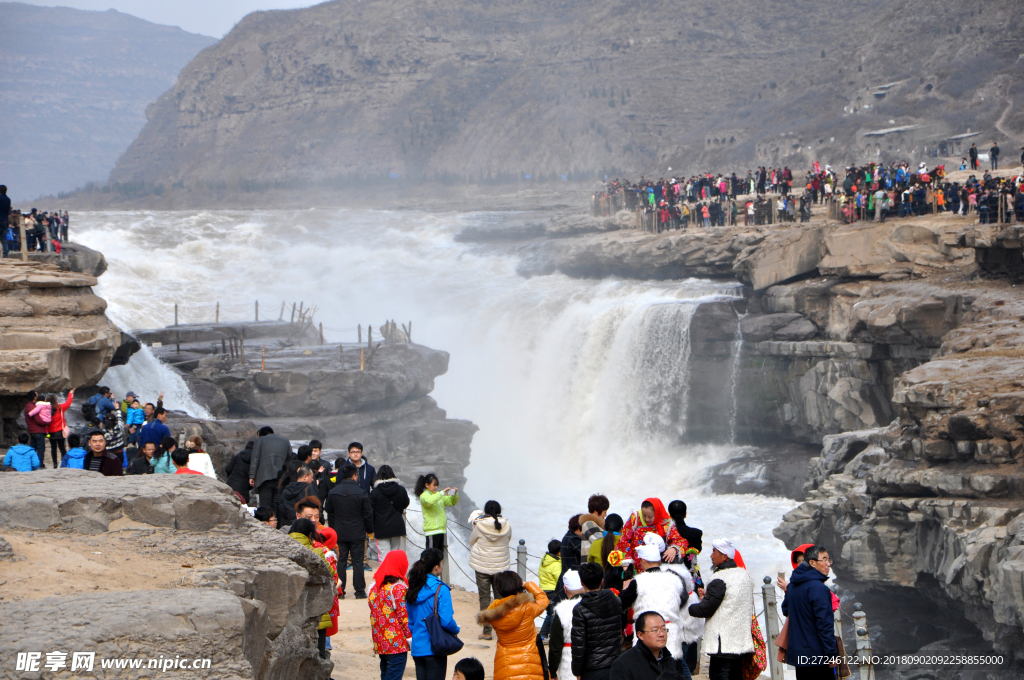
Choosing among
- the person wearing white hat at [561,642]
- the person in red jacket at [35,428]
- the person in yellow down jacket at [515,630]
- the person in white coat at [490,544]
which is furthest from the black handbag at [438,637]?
the person in red jacket at [35,428]

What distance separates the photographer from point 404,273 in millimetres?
51406

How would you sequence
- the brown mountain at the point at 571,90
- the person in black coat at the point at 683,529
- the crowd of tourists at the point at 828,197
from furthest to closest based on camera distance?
the brown mountain at the point at 571,90 < the crowd of tourists at the point at 828,197 < the person in black coat at the point at 683,529

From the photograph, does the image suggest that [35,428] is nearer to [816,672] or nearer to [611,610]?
[611,610]

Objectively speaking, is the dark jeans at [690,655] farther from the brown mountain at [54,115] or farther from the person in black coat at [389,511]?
the brown mountain at [54,115]

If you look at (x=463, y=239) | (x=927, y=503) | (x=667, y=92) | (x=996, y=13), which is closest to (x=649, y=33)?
(x=667, y=92)

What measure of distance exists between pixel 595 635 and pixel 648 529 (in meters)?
1.47

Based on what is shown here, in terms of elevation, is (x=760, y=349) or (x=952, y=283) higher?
(x=952, y=283)

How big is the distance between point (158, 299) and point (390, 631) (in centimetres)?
4377

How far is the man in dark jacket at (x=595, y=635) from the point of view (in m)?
5.50

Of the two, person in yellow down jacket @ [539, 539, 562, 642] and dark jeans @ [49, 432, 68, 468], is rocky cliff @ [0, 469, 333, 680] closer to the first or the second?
person in yellow down jacket @ [539, 539, 562, 642]

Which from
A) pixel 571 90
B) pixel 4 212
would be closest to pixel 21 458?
pixel 4 212

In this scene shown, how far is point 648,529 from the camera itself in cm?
686

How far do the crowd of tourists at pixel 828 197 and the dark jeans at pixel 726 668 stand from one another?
64.3ft

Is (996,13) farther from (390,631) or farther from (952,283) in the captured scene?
(390,631)
